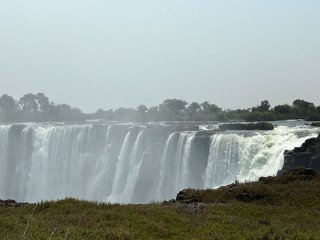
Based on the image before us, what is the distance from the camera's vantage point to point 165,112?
95.2 meters

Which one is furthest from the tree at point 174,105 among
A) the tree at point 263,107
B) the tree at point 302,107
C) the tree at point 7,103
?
the tree at point 7,103

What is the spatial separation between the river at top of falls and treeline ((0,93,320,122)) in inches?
790

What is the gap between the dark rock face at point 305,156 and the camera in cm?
3059

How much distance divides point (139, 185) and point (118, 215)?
28.4 metres

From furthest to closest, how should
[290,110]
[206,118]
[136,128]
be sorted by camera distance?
[206,118] < [290,110] < [136,128]

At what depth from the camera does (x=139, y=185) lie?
42750mm

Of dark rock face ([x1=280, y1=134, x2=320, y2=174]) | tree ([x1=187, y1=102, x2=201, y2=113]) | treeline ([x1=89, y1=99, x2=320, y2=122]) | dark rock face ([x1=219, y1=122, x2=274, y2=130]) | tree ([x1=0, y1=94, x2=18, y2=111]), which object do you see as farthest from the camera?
tree ([x1=0, y1=94, x2=18, y2=111])

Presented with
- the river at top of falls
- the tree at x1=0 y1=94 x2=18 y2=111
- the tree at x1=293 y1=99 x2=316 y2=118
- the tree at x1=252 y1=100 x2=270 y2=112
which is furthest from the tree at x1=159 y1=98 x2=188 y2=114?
the river at top of falls

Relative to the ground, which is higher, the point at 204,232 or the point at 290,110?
the point at 290,110

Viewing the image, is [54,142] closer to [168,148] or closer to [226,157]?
[168,148]

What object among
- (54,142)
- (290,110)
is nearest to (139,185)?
(54,142)

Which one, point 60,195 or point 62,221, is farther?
point 60,195

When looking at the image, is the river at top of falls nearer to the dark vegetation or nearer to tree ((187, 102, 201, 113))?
the dark vegetation

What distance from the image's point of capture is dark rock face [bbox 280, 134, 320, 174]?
30.6 m
